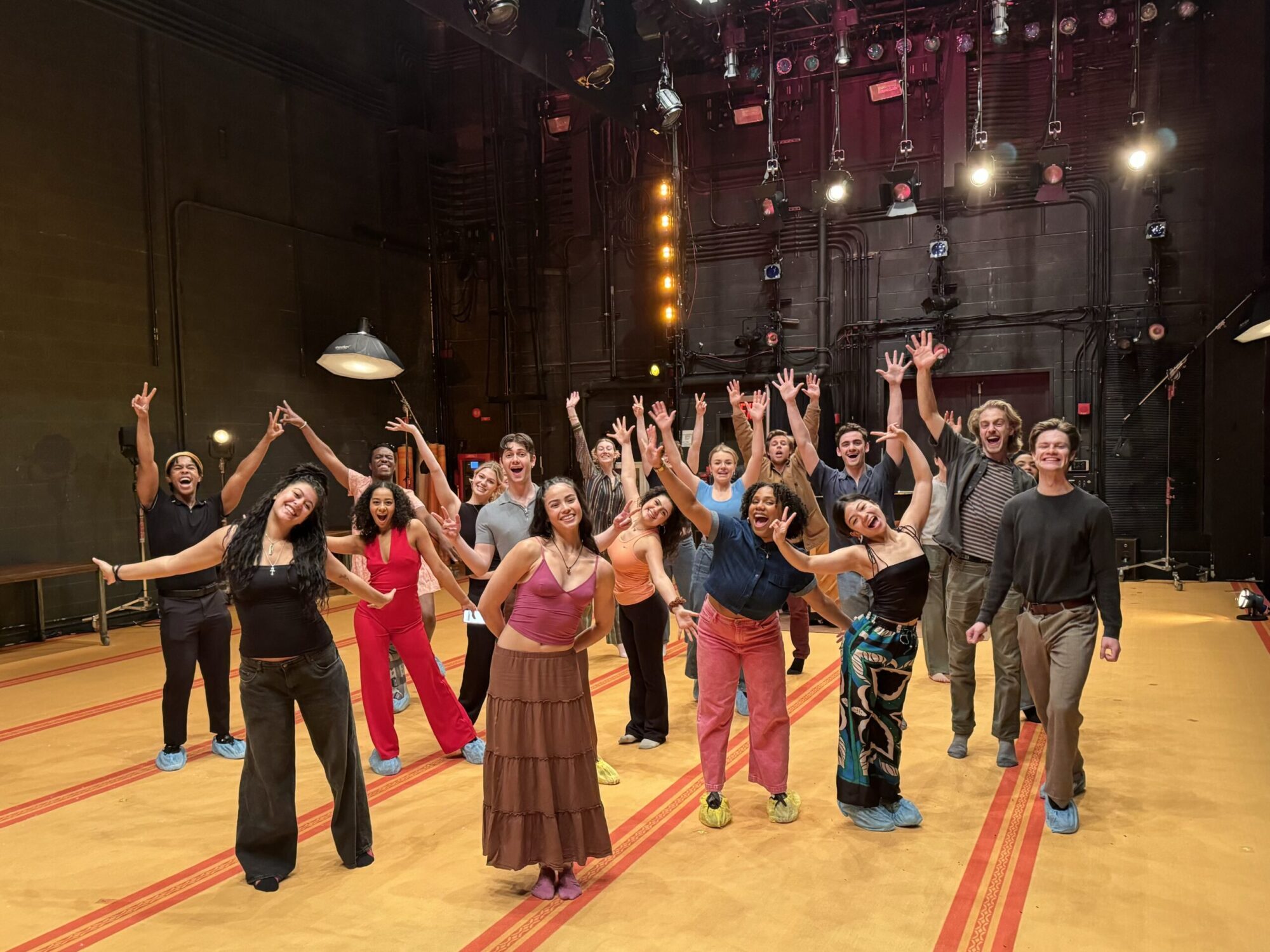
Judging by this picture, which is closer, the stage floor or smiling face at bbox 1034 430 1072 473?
the stage floor

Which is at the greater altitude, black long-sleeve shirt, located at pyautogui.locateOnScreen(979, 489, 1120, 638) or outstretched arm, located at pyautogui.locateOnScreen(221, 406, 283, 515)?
outstretched arm, located at pyautogui.locateOnScreen(221, 406, 283, 515)

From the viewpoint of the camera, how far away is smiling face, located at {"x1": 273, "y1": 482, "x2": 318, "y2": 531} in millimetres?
3334

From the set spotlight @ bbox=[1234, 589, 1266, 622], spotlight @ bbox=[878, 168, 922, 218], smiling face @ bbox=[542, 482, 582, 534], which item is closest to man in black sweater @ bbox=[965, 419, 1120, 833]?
smiling face @ bbox=[542, 482, 582, 534]

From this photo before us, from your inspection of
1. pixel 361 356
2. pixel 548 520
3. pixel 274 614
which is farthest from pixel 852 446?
pixel 361 356

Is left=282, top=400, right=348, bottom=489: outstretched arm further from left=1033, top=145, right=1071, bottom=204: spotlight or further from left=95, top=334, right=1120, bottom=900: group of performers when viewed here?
left=1033, top=145, right=1071, bottom=204: spotlight

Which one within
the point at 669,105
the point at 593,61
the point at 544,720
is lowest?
the point at 544,720

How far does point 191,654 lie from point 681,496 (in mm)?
2956

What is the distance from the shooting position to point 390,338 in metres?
12.5

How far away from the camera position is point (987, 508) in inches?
180

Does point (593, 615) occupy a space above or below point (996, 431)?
below

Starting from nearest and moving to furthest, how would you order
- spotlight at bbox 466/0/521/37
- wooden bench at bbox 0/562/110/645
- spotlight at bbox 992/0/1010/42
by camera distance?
spotlight at bbox 466/0/521/37 → wooden bench at bbox 0/562/110/645 → spotlight at bbox 992/0/1010/42

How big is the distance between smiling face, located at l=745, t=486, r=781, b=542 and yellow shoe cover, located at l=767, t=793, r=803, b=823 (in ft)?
3.76

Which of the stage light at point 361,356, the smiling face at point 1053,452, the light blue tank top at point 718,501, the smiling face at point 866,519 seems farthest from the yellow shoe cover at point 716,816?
the stage light at point 361,356

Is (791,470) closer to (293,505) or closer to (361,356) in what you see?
(293,505)
